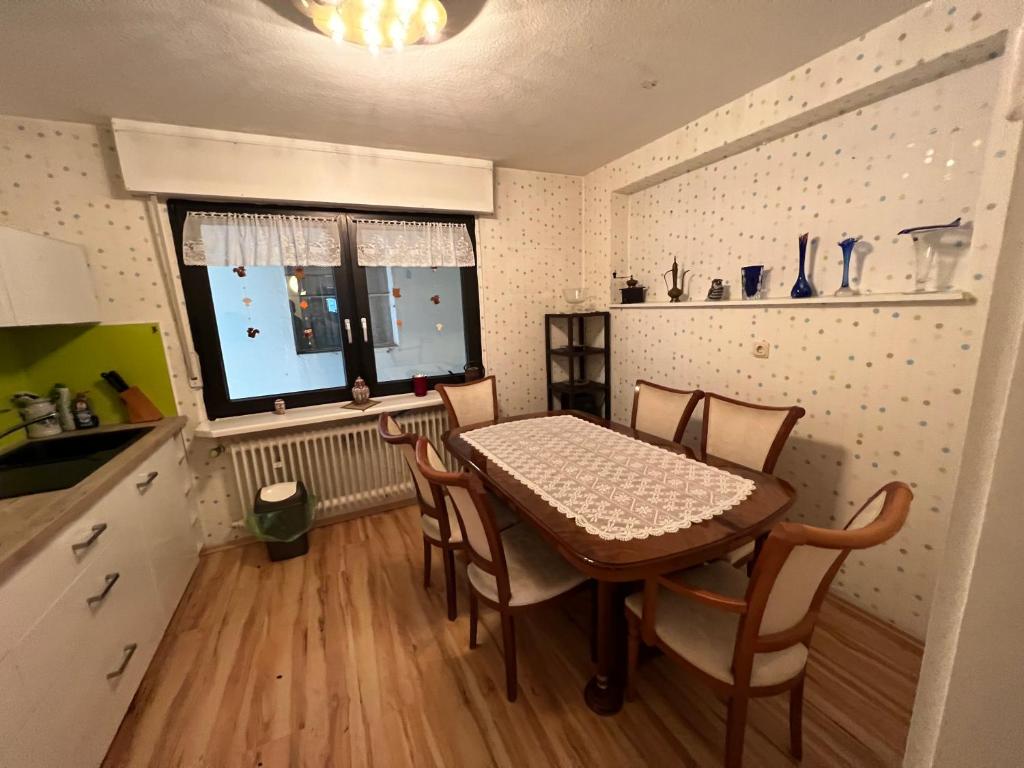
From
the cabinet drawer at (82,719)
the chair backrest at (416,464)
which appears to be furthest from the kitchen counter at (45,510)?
the chair backrest at (416,464)

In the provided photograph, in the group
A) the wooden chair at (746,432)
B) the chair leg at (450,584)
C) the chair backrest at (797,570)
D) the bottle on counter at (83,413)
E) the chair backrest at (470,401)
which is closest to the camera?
the chair backrest at (797,570)

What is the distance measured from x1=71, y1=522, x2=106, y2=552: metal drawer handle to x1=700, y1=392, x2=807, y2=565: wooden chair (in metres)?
2.14

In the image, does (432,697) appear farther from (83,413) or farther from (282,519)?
(83,413)

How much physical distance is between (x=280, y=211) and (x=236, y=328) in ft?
2.47

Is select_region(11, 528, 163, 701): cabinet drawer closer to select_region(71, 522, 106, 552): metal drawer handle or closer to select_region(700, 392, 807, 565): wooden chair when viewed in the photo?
select_region(71, 522, 106, 552): metal drawer handle

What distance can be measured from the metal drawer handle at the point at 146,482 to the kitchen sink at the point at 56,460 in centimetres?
15

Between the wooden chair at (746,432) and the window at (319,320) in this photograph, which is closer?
the wooden chair at (746,432)

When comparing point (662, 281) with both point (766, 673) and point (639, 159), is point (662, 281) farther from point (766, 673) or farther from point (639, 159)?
point (766, 673)

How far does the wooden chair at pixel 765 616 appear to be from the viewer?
2.89 ft

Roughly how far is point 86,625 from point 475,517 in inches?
48.3

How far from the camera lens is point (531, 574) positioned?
1.44 m

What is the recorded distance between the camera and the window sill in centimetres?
226

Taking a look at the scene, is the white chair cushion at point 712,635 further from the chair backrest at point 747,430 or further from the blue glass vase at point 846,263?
the blue glass vase at point 846,263

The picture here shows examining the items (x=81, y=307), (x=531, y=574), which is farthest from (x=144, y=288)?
(x=531, y=574)
